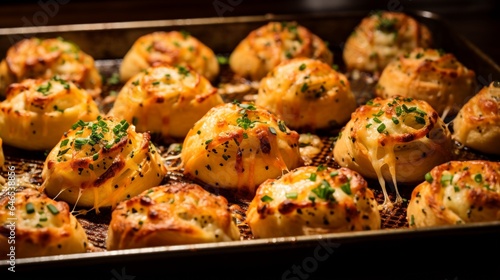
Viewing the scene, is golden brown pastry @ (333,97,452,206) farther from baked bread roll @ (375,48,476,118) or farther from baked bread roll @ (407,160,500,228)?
baked bread roll @ (375,48,476,118)

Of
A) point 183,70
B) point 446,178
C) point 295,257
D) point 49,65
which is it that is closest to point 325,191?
point 295,257

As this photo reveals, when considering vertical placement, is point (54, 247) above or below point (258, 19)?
below

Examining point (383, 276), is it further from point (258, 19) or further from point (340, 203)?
point (258, 19)

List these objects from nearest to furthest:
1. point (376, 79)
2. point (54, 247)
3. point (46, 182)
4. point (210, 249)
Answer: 1. point (210, 249)
2. point (54, 247)
3. point (46, 182)
4. point (376, 79)

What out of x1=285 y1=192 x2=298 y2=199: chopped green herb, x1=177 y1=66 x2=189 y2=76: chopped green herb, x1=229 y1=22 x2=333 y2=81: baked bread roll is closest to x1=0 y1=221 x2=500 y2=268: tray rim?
x1=285 y1=192 x2=298 y2=199: chopped green herb

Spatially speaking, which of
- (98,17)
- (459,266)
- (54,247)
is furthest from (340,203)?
(98,17)

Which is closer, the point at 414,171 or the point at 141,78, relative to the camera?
the point at 414,171

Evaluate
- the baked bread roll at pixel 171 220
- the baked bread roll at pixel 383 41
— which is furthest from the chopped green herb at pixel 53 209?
the baked bread roll at pixel 383 41

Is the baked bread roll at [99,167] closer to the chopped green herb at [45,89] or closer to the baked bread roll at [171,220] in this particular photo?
the baked bread roll at [171,220]

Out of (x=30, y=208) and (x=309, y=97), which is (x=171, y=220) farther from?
(x=309, y=97)
